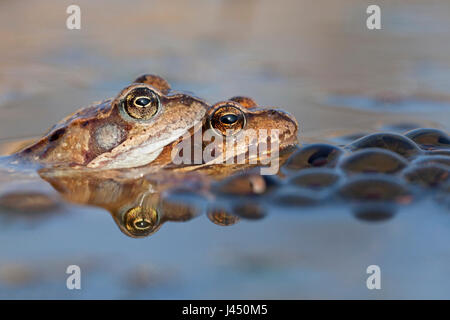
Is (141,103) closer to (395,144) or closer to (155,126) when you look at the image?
(155,126)

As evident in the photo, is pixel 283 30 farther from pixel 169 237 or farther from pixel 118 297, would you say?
pixel 118 297

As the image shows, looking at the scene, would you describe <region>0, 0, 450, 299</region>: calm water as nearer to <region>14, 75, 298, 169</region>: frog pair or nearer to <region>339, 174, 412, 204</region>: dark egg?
<region>339, 174, 412, 204</region>: dark egg

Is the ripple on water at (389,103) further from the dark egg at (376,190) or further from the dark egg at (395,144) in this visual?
the dark egg at (376,190)

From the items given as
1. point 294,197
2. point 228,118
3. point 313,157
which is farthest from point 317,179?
point 228,118

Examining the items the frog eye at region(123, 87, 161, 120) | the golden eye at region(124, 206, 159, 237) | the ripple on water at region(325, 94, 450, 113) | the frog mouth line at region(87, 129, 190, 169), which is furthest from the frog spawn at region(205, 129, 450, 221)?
the ripple on water at region(325, 94, 450, 113)

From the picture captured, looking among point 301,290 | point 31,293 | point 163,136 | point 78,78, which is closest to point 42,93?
point 78,78

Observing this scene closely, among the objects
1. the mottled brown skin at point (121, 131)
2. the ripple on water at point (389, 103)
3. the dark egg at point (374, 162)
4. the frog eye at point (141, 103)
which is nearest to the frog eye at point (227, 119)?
the mottled brown skin at point (121, 131)
